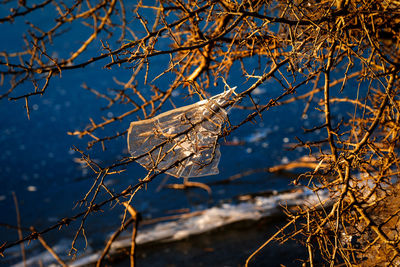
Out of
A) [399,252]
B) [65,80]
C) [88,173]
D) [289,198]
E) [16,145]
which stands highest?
[65,80]

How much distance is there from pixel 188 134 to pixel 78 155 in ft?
22.3

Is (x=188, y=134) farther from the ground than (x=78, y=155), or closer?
closer

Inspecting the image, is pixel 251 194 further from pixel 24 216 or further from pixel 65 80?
pixel 65 80

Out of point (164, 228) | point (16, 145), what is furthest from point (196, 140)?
point (16, 145)

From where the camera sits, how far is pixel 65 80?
10.8m

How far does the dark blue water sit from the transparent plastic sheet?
248 cm

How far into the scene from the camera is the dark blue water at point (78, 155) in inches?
234

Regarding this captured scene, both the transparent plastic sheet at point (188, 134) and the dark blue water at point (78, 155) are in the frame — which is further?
the dark blue water at point (78, 155)

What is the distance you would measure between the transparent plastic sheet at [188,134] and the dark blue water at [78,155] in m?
2.48

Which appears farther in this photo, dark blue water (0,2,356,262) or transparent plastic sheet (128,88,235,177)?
dark blue water (0,2,356,262)

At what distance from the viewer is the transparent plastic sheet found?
1.88 metres

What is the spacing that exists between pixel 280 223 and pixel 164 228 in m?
1.58

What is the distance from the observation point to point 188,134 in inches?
77.0

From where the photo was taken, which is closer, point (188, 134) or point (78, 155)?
point (188, 134)
